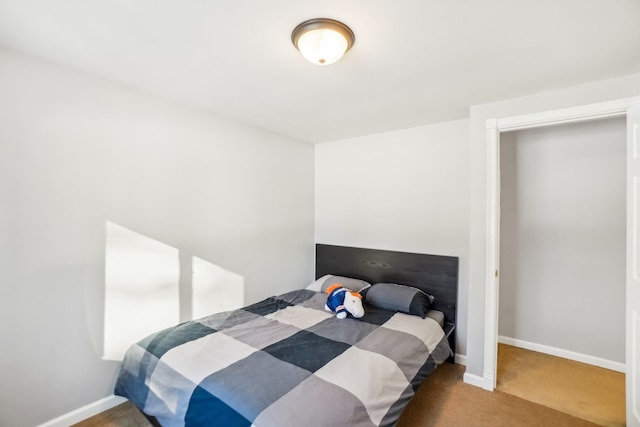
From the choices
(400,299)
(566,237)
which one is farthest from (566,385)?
(400,299)

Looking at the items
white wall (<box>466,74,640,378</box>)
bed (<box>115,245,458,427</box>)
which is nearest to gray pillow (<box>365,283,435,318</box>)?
bed (<box>115,245,458,427</box>)

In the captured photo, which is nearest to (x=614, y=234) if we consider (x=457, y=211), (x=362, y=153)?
(x=457, y=211)

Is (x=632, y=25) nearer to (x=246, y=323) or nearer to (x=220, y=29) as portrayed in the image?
(x=220, y=29)

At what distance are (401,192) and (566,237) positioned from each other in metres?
1.60

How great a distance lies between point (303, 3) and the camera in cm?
125

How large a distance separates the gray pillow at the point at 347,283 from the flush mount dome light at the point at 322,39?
215cm

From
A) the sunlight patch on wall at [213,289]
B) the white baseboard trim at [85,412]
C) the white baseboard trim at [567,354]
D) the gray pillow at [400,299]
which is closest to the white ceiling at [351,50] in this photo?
the sunlight patch on wall at [213,289]

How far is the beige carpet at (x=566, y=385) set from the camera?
80.2 inches

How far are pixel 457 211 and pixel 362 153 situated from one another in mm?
1229

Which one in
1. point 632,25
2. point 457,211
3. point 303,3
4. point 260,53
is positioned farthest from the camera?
point 457,211

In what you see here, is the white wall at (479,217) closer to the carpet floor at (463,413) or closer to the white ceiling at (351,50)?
the white ceiling at (351,50)

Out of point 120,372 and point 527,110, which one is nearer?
point 120,372

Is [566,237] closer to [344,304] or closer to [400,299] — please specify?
[400,299]

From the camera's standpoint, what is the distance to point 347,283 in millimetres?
3049
